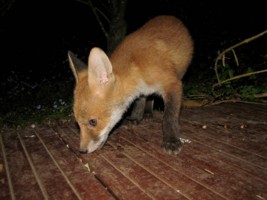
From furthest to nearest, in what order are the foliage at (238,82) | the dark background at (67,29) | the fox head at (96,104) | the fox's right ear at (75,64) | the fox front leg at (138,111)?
the dark background at (67,29) < the foliage at (238,82) < the fox front leg at (138,111) < the fox's right ear at (75,64) < the fox head at (96,104)

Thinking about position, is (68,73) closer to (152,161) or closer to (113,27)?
(113,27)

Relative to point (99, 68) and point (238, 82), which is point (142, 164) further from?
point (238, 82)

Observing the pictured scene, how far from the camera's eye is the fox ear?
2.68m

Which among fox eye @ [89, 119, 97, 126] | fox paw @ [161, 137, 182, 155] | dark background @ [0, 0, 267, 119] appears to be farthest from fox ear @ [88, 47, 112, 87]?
dark background @ [0, 0, 267, 119]

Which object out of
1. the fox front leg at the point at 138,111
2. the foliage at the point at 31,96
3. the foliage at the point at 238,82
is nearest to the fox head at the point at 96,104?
the fox front leg at the point at 138,111

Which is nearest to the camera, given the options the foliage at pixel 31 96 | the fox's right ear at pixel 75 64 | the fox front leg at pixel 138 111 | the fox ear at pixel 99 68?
the fox ear at pixel 99 68

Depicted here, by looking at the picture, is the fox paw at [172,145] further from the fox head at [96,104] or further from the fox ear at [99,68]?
the fox ear at [99,68]

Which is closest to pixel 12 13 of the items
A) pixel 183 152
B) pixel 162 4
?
pixel 162 4

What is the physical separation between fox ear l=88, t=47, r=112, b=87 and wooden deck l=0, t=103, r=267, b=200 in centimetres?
71

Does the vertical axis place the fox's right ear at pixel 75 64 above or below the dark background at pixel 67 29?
below

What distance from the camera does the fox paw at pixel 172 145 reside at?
270 cm

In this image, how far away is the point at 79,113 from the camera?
2.89 m

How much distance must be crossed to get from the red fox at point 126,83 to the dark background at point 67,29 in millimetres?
5771

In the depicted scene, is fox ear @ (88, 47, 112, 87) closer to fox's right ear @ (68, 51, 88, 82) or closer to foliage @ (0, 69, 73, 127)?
fox's right ear @ (68, 51, 88, 82)
